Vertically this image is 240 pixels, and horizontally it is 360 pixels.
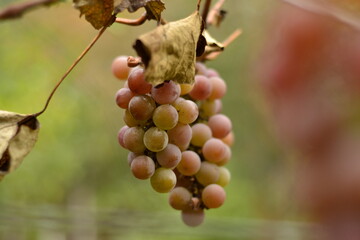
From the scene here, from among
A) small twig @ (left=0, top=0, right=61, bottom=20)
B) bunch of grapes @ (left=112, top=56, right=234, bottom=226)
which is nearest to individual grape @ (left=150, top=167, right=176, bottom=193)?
bunch of grapes @ (left=112, top=56, right=234, bottom=226)

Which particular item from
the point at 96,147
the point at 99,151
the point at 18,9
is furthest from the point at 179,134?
the point at 99,151

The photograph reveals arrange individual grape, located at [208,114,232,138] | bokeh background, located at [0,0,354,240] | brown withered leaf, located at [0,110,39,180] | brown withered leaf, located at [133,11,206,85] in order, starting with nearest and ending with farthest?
brown withered leaf, located at [133,11,206,85], brown withered leaf, located at [0,110,39,180], individual grape, located at [208,114,232,138], bokeh background, located at [0,0,354,240]

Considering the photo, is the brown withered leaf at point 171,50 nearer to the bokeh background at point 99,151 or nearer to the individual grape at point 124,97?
the individual grape at point 124,97

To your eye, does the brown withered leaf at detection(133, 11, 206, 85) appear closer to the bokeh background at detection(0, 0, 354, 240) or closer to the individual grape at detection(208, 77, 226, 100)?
the individual grape at detection(208, 77, 226, 100)

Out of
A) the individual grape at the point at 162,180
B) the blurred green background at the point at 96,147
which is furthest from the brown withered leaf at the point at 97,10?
the blurred green background at the point at 96,147

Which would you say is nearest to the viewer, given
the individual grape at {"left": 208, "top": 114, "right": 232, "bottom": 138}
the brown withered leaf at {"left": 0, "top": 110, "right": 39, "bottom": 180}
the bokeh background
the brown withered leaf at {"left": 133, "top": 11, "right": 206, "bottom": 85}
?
the brown withered leaf at {"left": 133, "top": 11, "right": 206, "bottom": 85}

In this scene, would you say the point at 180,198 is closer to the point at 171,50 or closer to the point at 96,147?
the point at 171,50

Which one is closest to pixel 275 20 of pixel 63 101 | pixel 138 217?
pixel 138 217
